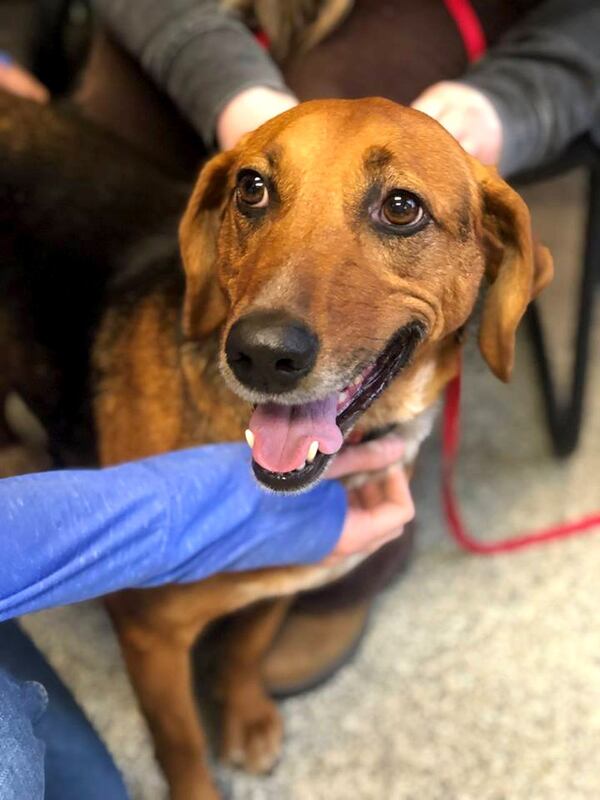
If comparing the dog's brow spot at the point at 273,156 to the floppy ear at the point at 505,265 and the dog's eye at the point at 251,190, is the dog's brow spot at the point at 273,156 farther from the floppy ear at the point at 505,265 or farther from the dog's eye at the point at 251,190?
the floppy ear at the point at 505,265

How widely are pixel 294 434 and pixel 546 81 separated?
2.95 ft

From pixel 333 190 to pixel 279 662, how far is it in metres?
0.96

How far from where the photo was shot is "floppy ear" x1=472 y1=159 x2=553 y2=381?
115 centimetres

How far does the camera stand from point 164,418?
134 centimetres

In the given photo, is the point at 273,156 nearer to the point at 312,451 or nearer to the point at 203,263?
the point at 203,263

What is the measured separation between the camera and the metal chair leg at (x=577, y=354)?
6.11 feet

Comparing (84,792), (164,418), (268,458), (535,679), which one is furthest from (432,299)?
(535,679)

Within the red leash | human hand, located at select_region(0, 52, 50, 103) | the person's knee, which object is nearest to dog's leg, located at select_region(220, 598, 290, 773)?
the red leash

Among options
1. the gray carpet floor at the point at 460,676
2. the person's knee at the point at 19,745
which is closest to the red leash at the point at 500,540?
the gray carpet floor at the point at 460,676

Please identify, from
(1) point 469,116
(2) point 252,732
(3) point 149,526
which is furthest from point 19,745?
(1) point 469,116

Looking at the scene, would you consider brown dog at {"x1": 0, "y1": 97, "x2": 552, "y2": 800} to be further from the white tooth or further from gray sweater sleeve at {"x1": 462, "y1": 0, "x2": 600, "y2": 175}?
gray sweater sleeve at {"x1": 462, "y1": 0, "x2": 600, "y2": 175}

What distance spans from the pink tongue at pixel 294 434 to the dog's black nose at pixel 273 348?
89 millimetres

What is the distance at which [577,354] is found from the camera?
2.01 m

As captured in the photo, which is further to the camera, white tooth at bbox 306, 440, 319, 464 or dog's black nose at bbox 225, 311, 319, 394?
white tooth at bbox 306, 440, 319, 464
